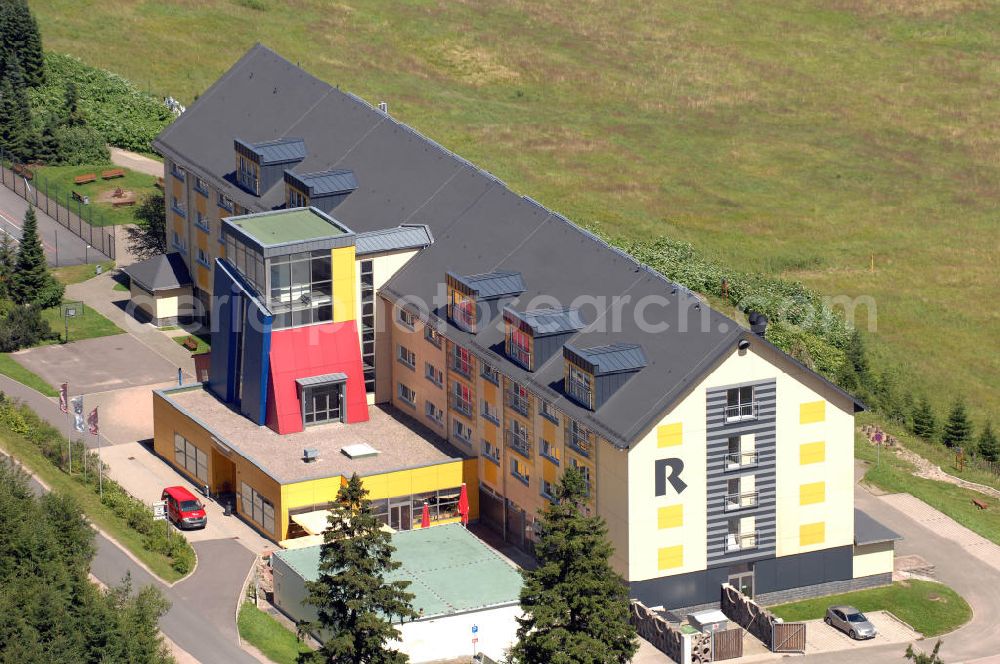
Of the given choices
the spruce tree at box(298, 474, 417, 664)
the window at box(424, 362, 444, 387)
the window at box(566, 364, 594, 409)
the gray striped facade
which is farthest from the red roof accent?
the spruce tree at box(298, 474, 417, 664)

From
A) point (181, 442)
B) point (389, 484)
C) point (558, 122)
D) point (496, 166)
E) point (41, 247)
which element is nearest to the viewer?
point (389, 484)

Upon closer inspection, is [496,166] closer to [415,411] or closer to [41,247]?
[41,247]

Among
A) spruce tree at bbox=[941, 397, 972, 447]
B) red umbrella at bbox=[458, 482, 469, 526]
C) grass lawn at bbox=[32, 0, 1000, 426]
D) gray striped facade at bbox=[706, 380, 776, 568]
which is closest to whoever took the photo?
gray striped facade at bbox=[706, 380, 776, 568]

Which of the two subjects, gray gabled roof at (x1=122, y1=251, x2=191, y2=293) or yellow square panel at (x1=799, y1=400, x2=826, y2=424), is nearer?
yellow square panel at (x1=799, y1=400, x2=826, y2=424)

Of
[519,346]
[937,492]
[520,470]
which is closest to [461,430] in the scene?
[520,470]

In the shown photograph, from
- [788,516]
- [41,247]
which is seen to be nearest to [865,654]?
[788,516]

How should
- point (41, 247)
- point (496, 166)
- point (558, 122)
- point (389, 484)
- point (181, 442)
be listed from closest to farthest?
Answer: point (389, 484) < point (181, 442) < point (41, 247) < point (496, 166) < point (558, 122)

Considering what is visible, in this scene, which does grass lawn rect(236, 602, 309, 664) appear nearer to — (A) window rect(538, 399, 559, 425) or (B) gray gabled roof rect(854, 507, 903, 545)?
(A) window rect(538, 399, 559, 425)

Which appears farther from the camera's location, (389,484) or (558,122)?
(558,122)
